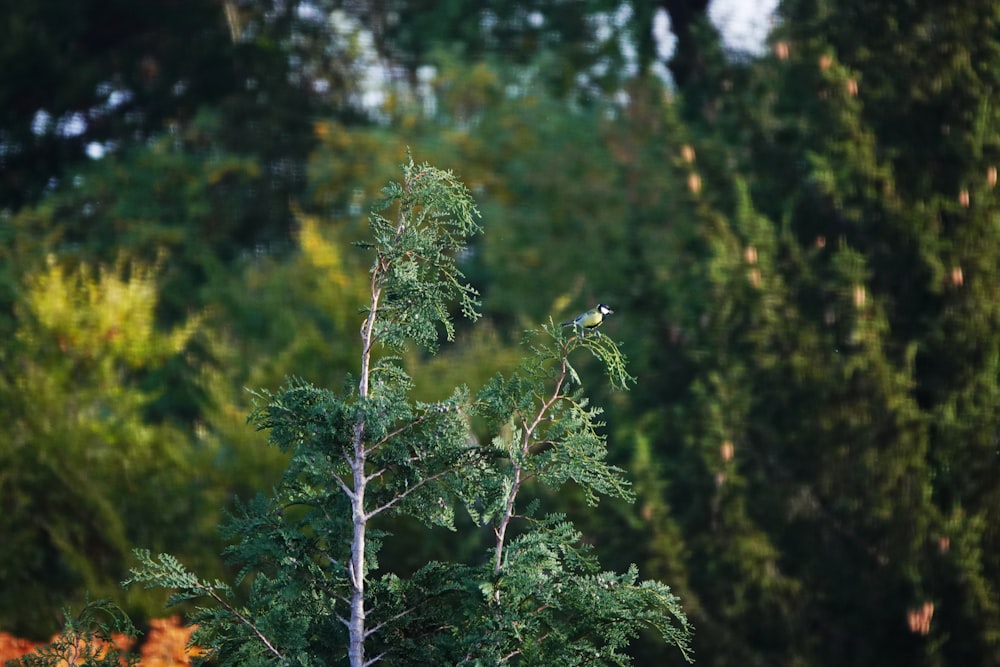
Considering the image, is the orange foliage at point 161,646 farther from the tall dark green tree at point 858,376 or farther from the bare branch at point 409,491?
the bare branch at point 409,491

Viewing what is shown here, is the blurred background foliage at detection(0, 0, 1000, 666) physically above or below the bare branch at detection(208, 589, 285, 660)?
below

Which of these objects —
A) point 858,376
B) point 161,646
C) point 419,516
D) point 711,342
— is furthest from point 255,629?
point 711,342

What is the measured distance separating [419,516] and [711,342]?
727 cm

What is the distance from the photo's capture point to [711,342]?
11938 mm

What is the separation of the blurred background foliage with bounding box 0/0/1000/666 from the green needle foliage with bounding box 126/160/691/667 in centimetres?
547

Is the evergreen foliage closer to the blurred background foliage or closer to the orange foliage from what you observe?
the orange foliage

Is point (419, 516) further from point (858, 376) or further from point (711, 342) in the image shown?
point (711, 342)

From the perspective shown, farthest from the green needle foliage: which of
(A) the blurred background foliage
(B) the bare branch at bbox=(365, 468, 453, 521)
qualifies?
(A) the blurred background foliage

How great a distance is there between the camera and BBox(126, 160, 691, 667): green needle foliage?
4.71 meters

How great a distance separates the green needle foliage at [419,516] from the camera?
15.4 feet

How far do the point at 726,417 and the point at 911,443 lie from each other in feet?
5.14

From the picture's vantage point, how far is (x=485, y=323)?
52.9 ft

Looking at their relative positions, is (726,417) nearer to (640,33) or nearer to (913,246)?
(913,246)

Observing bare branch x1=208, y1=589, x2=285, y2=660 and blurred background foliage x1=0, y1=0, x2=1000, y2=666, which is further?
blurred background foliage x1=0, y1=0, x2=1000, y2=666
